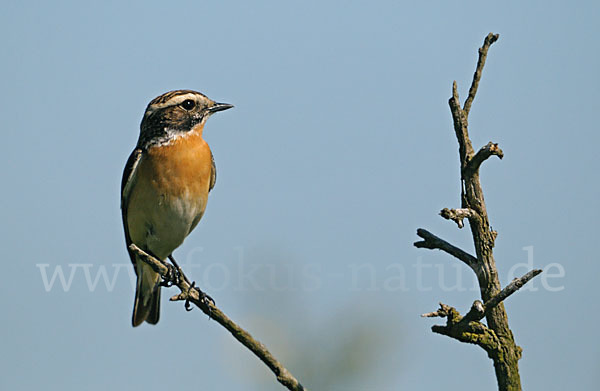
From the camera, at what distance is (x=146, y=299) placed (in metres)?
8.17

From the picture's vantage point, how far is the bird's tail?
815 centimetres

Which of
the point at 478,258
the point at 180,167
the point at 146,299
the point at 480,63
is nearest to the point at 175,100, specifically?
the point at 180,167

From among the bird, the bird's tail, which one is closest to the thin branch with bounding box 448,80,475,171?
the bird

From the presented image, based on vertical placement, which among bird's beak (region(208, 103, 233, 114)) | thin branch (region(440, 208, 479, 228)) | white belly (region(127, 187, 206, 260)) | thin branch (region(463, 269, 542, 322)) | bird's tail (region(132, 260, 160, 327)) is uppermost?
bird's beak (region(208, 103, 233, 114))

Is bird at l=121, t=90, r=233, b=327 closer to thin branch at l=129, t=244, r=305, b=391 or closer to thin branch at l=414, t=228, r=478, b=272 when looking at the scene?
thin branch at l=129, t=244, r=305, b=391

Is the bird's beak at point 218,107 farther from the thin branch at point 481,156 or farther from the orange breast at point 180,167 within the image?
the thin branch at point 481,156

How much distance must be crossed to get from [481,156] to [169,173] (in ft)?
14.9

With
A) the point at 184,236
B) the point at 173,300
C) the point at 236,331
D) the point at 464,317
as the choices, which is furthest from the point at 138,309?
the point at 464,317

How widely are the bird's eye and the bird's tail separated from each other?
6.87ft

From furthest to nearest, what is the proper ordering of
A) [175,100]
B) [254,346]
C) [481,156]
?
[175,100]
[254,346]
[481,156]

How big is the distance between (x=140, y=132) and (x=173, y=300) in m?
3.95

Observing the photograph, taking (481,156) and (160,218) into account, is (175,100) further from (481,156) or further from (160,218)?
(481,156)

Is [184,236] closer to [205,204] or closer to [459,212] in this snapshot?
[205,204]

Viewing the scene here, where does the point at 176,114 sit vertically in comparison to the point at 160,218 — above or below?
above
